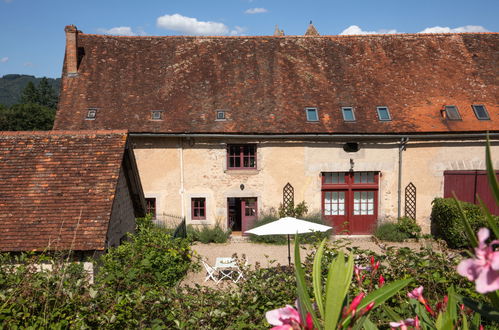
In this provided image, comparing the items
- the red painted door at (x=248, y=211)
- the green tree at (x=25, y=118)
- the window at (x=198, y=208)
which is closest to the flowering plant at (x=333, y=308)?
the red painted door at (x=248, y=211)

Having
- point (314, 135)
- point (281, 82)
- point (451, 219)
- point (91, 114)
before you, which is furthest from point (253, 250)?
point (91, 114)

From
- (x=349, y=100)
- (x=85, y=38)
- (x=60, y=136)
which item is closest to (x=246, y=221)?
(x=349, y=100)

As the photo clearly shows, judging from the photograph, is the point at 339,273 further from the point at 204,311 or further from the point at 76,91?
the point at 76,91

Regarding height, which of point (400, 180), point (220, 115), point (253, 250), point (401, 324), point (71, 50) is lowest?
point (253, 250)

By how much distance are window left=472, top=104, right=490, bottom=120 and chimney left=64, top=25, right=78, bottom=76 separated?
15795mm

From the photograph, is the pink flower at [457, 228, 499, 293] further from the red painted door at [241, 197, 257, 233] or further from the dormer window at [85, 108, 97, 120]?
the dormer window at [85, 108, 97, 120]

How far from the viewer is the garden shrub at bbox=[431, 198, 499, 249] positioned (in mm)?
12539

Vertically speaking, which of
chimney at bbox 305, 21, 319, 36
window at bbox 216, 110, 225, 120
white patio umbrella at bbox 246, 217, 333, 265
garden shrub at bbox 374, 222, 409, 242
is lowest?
garden shrub at bbox 374, 222, 409, 242

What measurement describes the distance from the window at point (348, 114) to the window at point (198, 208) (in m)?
6.22

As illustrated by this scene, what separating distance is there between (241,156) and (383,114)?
5692mm

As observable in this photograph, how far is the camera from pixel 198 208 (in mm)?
15477

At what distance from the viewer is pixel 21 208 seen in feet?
25.2

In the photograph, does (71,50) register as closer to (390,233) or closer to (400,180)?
(400,180)

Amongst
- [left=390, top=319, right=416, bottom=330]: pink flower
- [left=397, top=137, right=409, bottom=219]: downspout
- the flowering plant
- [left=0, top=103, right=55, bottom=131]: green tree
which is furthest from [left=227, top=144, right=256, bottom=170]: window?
[left=0, top=103, right=55, bottom=131]: green tree
